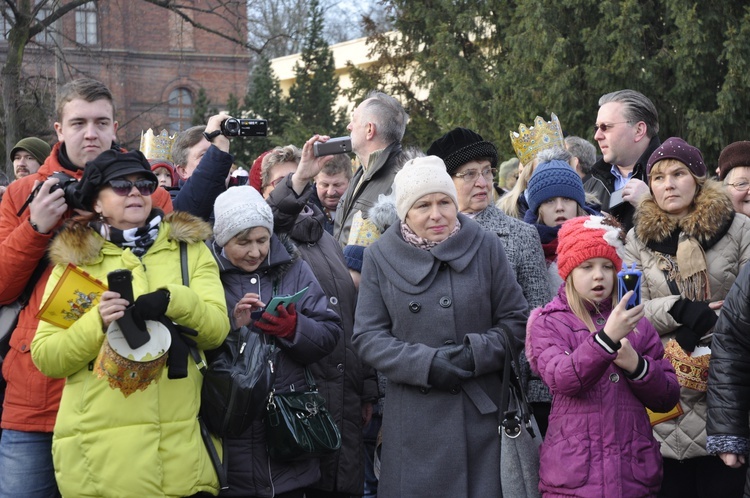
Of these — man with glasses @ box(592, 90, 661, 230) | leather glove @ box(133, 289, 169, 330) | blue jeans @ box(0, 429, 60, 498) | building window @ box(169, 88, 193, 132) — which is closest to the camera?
leather glove @ box(133, 289, 169, 330)

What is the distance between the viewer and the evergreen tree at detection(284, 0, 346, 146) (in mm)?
21578

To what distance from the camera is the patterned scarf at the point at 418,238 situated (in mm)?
4617

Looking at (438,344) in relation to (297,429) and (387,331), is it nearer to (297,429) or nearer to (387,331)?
(387,331)

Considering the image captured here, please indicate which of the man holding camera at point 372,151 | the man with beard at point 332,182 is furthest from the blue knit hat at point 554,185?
the man with beard at point 332,182

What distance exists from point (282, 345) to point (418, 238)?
2.83ft

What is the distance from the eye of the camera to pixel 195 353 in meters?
4.43

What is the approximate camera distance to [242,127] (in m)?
5.43

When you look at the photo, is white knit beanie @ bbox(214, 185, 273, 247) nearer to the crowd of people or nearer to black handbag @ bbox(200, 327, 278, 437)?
the crowd of people

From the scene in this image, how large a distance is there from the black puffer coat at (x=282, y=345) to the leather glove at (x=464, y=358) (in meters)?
0.77

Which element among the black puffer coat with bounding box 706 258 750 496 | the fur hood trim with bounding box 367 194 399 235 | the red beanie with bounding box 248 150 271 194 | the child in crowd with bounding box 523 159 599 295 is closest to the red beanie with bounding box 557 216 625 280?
the black puffer coat with bounding box 706 258 750 496

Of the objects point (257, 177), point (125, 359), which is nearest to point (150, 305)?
point (125, 359)

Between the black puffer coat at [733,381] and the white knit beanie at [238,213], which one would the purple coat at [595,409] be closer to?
the black puffer coat at [733,381]

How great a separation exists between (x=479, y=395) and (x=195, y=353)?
4.30ft

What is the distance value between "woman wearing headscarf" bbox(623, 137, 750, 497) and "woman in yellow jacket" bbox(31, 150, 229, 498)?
219 cm
